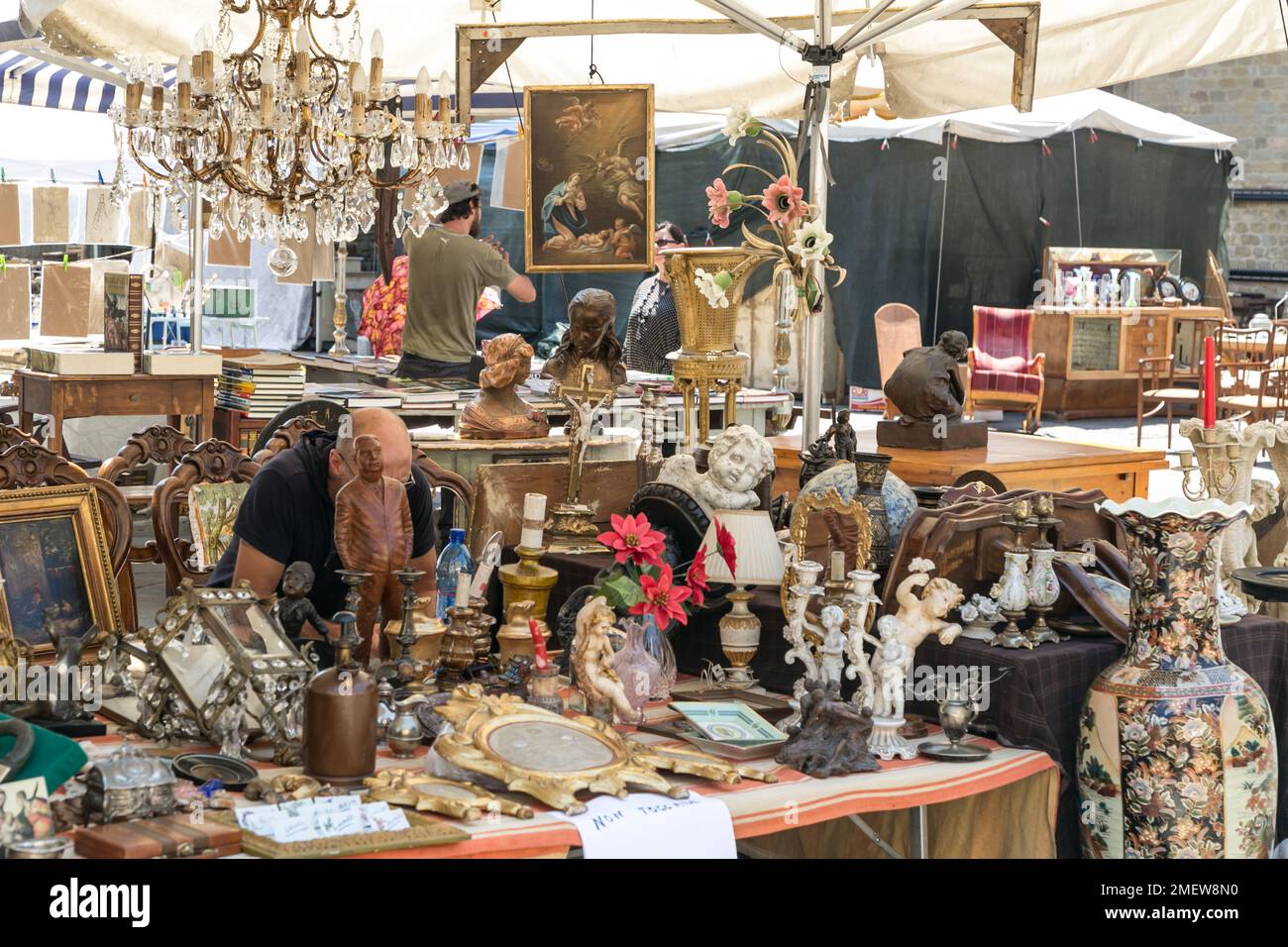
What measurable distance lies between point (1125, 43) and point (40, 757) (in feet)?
15.2

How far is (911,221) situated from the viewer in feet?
46.2

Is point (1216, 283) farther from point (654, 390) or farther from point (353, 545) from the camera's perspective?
point (353, 545)

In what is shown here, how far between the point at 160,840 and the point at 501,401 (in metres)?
3.15

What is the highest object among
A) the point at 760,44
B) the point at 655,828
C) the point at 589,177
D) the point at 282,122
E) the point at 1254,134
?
the point at 1254,134

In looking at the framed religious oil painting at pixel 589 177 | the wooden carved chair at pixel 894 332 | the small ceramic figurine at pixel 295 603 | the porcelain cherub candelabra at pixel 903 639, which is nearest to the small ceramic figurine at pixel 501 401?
the framed religious oil painting at pixel 589 177

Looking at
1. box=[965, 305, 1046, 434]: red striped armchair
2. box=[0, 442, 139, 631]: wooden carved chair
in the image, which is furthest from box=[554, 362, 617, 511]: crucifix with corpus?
box=[965, 305, 1046, 434]: red striped armchair

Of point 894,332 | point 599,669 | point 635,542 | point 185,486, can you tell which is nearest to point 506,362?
point 185,486

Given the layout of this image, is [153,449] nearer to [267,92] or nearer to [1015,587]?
[267,92]

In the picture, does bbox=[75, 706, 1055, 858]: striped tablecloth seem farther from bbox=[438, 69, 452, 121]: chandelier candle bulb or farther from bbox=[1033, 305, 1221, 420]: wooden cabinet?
bbox=[1033, 305, 1221, 420]: wooden cabinet

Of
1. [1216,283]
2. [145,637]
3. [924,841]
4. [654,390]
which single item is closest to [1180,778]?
[924,841]

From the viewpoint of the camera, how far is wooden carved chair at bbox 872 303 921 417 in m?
13.6

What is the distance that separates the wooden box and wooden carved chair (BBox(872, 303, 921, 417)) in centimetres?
1165

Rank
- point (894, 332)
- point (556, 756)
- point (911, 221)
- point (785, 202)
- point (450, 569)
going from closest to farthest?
point (556, 756), point (450, 569), point (785, 202), point (894, 332), point (911, 221)
